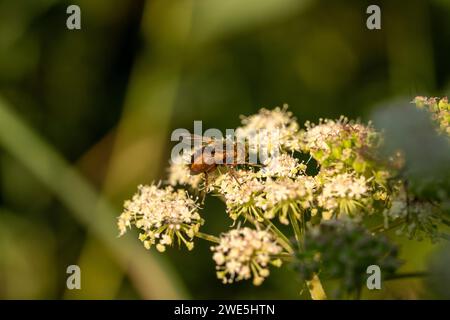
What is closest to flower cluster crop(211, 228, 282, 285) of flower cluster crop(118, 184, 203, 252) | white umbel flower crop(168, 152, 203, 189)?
flower cluster crop(118, 184, 203, 252)

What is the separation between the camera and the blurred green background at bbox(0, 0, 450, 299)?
4871mm

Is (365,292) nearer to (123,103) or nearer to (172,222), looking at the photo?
(172,222)

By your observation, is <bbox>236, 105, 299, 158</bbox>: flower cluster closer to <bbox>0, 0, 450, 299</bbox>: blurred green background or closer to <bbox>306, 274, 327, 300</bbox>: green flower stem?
<bbox>306, 274, 327, 300</bbox>: green flower stem

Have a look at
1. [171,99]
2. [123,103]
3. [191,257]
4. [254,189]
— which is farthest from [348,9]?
[254,189]

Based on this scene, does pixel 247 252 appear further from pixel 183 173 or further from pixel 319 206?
pixel 183 173

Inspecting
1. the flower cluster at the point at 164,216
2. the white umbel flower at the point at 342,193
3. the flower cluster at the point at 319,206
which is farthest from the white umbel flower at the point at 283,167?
the flower cluster at the point at 164,216

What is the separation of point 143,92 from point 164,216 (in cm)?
217

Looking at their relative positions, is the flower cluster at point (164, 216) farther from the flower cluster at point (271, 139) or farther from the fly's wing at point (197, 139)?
the flower cluster at point (271, 139)

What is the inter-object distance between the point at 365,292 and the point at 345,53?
3275mm

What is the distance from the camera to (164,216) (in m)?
3.29

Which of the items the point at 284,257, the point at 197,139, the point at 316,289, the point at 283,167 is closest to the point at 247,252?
the point at 284,257

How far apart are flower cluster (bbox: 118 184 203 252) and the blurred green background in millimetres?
1335

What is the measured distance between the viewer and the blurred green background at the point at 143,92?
16.0ft

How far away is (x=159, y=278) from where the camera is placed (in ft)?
15.3
